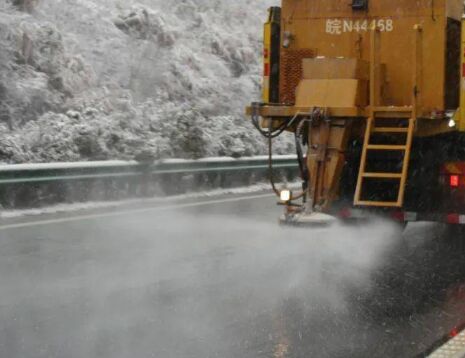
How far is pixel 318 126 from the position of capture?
28.8 ft

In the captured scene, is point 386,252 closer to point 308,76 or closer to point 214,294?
point 308,76

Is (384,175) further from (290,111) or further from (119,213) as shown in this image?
(119,213)

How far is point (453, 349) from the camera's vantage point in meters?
5.63

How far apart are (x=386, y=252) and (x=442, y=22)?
9.00ft

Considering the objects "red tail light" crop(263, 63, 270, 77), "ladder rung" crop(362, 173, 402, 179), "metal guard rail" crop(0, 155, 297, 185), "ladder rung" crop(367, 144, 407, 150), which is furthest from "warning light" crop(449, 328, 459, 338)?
"metal guard rail" crop(0, 155, 297, 185)

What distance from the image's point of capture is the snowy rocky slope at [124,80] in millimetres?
16391

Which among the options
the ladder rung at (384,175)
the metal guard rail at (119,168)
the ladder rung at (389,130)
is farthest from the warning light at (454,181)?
the metal guard rail at (119,168)

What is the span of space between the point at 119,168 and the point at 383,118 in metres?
6.71

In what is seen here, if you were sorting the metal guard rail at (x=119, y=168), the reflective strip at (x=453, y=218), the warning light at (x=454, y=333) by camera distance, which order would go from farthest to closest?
the metal guard rail at (x=119, y=168) → the reflective strip at (x=453, y=218) → the warning light at (x=454, y=333)

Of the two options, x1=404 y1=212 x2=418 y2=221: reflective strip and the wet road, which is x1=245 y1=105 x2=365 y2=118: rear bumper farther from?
the wet road

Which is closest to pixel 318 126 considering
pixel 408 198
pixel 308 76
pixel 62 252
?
pixel 308 76

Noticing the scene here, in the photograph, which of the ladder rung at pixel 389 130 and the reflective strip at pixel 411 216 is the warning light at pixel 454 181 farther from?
the ladder rung at pixel 389 130

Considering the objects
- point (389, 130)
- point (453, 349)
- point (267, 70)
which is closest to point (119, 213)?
point (267, 70)

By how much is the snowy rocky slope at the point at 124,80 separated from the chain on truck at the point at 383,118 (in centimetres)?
655
